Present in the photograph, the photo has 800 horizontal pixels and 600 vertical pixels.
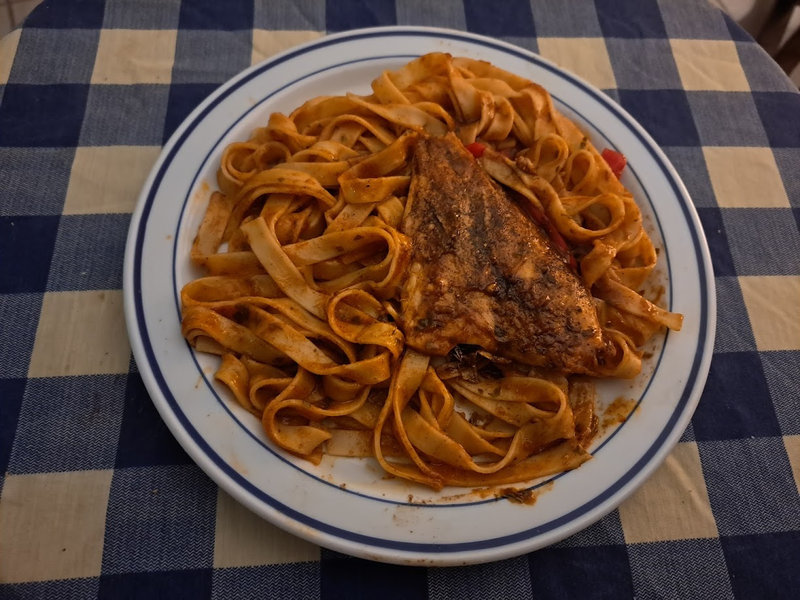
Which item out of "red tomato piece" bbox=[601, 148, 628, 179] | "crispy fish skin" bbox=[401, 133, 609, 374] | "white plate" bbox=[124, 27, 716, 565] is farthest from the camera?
"red tomato piece" bbox=[601, 148, 628, 179]

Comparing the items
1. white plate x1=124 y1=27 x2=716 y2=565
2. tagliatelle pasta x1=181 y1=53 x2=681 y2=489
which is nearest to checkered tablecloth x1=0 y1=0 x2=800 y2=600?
Answer: white plate x1=124 y1=27 x2=716 y2=565

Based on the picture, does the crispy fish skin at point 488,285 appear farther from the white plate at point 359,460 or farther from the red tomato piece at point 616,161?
the red tomato piece at point 616,161

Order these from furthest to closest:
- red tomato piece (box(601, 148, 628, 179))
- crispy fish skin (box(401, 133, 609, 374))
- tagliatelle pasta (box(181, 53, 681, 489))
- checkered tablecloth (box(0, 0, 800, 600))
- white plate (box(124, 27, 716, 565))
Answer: red tomato piece (box(601, 148, 628, 179)) → crispy fish skin (box(401, 133, 609, 374)) → tagliatelle pasta (box(181, 53, 681, 489)) → checkered tablecloth (box(0, 0, 800, 600)) → white plate (box(124, 27, 716, 565))

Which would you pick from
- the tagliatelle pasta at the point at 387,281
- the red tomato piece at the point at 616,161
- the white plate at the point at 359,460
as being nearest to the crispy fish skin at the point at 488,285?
the tagliatelle pasta at the point at 387,281

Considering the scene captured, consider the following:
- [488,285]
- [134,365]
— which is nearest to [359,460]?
[488,285]

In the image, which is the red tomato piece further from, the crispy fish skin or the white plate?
the crispy fish skin

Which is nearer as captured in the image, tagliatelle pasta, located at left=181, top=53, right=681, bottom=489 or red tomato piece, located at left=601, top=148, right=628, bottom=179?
tagliatelle pasta, located at left=181, top=53, right=681, bottom=489

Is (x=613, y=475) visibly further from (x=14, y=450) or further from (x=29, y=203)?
(x=29, y=203)

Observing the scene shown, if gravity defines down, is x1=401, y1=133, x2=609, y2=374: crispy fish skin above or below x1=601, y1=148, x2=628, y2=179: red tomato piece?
below
